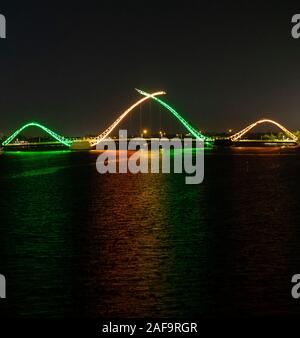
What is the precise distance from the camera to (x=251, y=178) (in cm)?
4656

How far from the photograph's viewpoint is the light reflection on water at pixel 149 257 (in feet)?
38.1

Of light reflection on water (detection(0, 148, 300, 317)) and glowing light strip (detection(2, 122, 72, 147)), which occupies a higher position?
glowing light strip (detection(2, 122, 72, 147))

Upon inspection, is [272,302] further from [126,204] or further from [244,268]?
[126,204]

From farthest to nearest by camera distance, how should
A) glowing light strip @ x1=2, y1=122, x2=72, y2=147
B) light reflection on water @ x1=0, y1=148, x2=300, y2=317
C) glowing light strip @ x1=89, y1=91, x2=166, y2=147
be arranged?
glowing light strip @ x1=2, y1=122, x2=72, y2=147, glowing light strip @ x1=89, y1=91, x2=166, y2=147, light reflection on water @ x1=0, y1=148, x2=300, y2=317

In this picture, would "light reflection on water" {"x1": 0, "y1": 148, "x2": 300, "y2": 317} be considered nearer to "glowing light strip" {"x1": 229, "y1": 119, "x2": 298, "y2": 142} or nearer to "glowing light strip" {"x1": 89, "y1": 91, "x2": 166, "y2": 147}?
"glowing light strip" {"x1": 89, "y1": 91, "x2": 166, "y2": 147}

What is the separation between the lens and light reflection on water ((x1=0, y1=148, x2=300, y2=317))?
11617mm

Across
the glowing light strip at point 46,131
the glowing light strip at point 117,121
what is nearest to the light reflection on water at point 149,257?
the glowing light strip at point 117,121

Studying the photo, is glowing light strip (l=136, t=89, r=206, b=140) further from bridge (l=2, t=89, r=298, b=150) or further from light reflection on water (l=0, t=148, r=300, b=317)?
light reflection on water (l=0, t=148, r=300, b=317)

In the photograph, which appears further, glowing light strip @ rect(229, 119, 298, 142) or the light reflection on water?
glowing light strip @ rect(229, 119, 298, 142)

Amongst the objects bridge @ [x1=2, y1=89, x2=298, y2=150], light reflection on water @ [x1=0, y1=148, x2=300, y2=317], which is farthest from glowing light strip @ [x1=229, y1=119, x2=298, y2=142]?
light reflection on water @ [x1=0, y1=148, x2=300, y2=317]

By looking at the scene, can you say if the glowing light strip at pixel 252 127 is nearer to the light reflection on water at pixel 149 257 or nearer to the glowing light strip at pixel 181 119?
the glowing light strip at pixel 181 119

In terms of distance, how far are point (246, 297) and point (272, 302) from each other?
47cm

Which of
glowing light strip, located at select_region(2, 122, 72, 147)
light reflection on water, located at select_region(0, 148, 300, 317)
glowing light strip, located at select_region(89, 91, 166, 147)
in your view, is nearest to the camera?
light reflection on water, located at select_region(0, 148, 300, 317)
